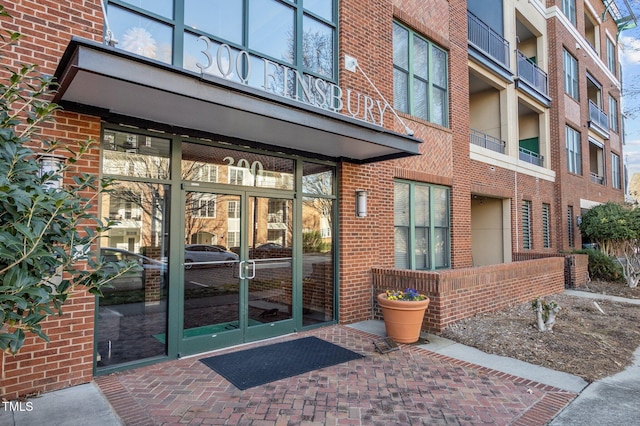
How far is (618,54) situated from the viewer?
23.6 metres

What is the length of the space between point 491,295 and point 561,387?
3.43 metres

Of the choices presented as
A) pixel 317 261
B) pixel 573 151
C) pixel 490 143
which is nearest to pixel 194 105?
pixel 317 261

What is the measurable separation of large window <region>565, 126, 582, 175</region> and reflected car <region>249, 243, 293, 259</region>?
15.2m

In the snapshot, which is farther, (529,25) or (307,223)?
(529,25)

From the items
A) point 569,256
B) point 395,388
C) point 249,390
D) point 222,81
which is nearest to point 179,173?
point 222,81

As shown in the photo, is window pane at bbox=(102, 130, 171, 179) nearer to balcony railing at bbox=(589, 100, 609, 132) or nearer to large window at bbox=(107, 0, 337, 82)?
large window at bbox=(107, 0, 337, 82)

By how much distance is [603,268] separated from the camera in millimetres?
12906

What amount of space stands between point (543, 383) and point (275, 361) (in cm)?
310

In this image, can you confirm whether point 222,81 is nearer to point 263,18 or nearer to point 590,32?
point 263,18

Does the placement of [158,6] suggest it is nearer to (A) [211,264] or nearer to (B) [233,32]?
(B) [233,32]

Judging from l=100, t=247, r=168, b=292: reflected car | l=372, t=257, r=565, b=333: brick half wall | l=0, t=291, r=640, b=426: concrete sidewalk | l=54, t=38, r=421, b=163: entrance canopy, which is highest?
l=54, t=38, r=421, b=163: entrance canopy

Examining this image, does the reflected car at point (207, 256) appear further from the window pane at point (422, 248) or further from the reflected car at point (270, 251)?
the window pane at point (422, 248)

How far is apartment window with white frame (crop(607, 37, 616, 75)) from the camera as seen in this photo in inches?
872

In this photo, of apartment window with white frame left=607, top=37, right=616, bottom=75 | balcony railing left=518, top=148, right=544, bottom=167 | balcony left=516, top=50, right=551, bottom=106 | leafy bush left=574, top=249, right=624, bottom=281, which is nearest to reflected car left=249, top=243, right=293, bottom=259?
balcony left=516, top=50, right=551, bottom=106
